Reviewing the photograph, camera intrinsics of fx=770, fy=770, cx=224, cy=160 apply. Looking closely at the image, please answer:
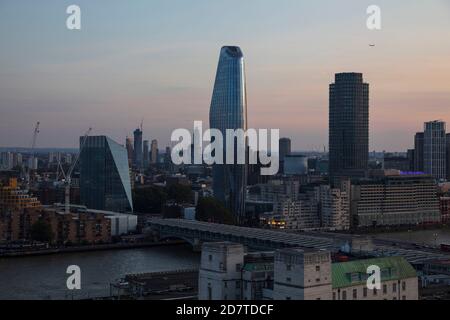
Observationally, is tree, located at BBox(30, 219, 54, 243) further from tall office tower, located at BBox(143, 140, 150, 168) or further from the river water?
tall office tower, located at BBox(143, 140, 150, 168)

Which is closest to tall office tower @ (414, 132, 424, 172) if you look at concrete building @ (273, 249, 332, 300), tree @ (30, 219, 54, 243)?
tree @ (30, 219, 54, 243)

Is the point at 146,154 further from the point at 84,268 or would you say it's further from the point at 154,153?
the point at 84,268

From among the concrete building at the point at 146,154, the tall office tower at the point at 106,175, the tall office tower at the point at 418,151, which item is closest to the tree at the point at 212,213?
the tall office tower at the point at 106,175

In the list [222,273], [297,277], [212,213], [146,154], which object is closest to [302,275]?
[297,277]
